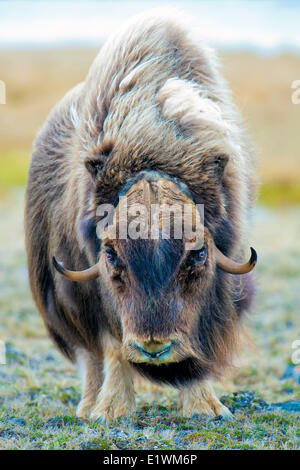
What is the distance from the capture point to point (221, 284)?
331 centimetres

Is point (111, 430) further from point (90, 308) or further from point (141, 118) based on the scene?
point (141, 118)

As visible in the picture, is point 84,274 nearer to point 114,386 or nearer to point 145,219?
point 145,219

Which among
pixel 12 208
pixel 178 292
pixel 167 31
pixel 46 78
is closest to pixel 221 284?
pixel 178 292

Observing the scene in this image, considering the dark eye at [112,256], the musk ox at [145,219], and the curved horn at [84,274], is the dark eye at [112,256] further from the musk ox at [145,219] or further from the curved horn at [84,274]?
the curved horn at [84,274]

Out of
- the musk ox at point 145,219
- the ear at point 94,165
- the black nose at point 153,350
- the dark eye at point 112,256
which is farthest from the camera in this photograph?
the ear at point 94,165

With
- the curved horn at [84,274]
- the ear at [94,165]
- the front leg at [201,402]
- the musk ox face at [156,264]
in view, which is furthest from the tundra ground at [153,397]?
the ear at [94,165]

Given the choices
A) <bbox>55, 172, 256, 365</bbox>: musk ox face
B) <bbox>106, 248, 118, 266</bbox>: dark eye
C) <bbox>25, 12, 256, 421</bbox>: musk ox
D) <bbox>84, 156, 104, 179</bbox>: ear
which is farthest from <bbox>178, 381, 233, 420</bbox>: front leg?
<bbox>84, 156, 104, 179</bbox>: ear

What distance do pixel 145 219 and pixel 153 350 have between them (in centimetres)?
57

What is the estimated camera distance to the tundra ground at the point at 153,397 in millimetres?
2883

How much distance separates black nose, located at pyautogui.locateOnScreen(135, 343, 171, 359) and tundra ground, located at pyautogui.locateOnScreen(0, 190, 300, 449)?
0.41m

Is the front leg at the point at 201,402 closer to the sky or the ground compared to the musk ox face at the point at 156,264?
closer to the ground

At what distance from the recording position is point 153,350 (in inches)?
106

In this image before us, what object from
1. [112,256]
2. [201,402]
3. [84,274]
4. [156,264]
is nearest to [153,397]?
[201,402]
